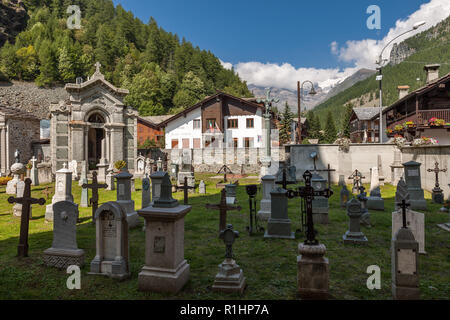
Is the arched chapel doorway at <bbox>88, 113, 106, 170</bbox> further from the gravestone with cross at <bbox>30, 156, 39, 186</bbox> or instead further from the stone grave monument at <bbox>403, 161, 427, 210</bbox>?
the stone grave monument at <bbox>403, 161, 427, 210</bbox>

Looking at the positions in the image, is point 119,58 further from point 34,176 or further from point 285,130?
point 34,176

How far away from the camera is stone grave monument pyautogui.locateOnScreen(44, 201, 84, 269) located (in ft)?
19.0

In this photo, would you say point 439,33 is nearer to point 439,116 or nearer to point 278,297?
point 439,116

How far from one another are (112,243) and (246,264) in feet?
9.36

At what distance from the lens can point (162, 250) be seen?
4.74 m

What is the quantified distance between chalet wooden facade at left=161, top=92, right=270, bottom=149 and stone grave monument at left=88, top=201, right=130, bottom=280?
2983 cm

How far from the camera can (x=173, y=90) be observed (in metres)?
63.9

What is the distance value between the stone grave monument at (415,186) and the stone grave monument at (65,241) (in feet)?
39.8

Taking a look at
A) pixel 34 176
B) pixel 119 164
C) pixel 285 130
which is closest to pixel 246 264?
pixel 34 176

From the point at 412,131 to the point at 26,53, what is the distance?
7362 centimetres

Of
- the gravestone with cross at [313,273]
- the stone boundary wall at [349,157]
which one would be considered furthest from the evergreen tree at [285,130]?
the gravestone with cross at [313,273]

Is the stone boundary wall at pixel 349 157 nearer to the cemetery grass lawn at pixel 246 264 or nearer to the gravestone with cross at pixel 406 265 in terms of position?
the cemetery grass lawn at pixel 246 264

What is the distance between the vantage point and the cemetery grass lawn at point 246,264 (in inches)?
186
